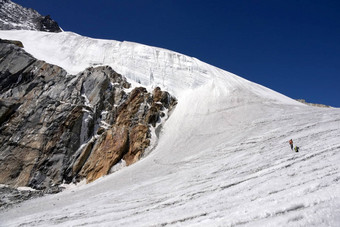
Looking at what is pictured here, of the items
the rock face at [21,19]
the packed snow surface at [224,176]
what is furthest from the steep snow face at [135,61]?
the rock face at [21,19]

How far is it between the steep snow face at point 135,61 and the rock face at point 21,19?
1835 centimetres

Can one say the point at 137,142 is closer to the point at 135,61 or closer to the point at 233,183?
the point at 233,183

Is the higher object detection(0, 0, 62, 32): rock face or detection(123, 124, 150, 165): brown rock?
detection(0, 0, 62, 32): rock face

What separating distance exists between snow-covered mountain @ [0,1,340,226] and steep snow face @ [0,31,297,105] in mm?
1288

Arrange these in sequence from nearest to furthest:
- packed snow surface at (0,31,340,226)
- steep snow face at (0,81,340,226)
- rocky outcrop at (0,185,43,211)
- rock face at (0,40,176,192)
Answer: steep snow face at (0,81,340,226) < packed snow surface at (0,31,340,226) < rocky outcrop at (0,185,43,211) < rock face at (0,40,176,192)

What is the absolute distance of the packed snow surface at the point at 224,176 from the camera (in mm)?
6855

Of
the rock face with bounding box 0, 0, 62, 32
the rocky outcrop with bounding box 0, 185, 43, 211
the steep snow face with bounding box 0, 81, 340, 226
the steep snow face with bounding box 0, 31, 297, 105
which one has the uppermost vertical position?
the rock face with bounding box 0, 0, 62, 32

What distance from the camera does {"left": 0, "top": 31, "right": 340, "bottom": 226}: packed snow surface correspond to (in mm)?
6855

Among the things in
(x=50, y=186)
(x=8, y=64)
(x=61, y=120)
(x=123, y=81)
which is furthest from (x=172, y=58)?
(x=50, y=186)

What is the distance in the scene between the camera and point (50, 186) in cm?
2405

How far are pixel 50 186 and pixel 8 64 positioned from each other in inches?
945

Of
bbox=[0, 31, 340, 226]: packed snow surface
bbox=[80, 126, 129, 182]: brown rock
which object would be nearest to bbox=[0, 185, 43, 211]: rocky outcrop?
bbox=[0, 31, 340, 226]: packed snow surface

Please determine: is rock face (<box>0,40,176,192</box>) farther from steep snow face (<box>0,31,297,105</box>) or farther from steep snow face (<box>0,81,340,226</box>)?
steep snow face (<box>0,81,340,226</box>)

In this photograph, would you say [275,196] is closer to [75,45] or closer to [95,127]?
[95,127]
